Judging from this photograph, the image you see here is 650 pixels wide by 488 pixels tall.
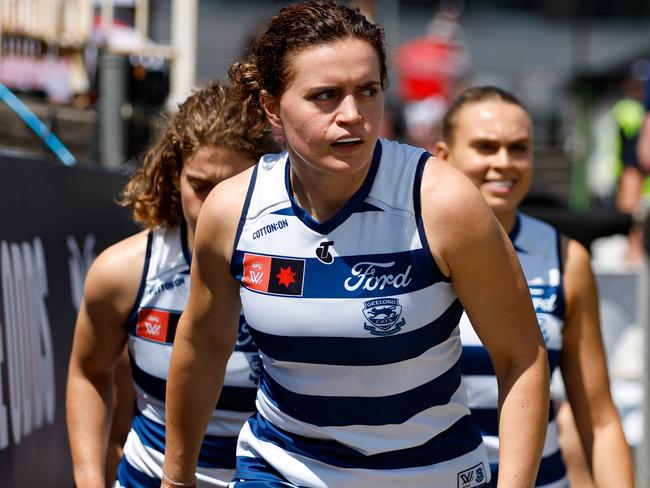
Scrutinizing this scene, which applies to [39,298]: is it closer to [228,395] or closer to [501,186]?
[228,395]

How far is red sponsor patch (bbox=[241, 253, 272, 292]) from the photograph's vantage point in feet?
9.37

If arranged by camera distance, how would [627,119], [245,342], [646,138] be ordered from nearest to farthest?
[245,342]
[646,138]
[627,119]

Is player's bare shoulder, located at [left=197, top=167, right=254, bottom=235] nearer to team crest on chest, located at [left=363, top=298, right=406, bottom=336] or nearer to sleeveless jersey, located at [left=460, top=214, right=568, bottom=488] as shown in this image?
team crest on chest, located at [left=363, top=298, right=406, bottom=336]

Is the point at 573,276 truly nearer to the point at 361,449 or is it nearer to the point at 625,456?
the point at 625,456

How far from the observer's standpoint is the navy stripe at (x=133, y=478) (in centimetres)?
370

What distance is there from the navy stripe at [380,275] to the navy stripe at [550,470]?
1.38 metres

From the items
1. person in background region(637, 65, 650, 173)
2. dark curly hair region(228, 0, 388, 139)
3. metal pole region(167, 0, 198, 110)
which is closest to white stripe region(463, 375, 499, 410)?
dark curly hair region(228, 0, 388, 139)

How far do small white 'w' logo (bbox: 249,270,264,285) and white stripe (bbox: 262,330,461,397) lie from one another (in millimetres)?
216

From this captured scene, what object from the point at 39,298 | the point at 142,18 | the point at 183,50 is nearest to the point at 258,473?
the point at 39,298

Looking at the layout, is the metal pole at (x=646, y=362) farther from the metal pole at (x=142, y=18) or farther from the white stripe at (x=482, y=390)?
the metal pole at (x=142, y=18)

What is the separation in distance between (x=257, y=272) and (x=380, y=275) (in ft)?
1.07

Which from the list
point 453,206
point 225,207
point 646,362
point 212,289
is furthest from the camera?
point 646,362

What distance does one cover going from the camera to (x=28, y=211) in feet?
14.2

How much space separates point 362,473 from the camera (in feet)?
9.45
